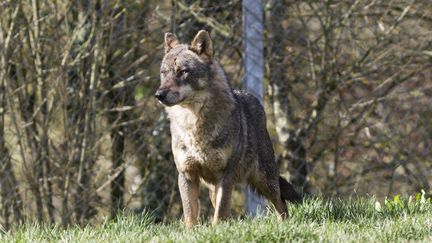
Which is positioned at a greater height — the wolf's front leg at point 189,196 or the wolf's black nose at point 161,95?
the wolf's black nose at point 161,95

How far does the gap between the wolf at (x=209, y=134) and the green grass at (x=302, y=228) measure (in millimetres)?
257

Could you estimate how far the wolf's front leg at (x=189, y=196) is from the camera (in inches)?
239

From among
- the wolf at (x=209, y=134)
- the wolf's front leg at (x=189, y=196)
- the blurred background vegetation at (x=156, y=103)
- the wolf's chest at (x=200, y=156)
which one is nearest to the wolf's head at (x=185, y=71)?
the wolf at (x=209, y=134)

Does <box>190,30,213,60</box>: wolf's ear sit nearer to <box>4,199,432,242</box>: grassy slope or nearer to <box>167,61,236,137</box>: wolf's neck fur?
<box>167,61,236,137</box>: wolf's neck fur

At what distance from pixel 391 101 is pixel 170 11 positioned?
90.3 inches

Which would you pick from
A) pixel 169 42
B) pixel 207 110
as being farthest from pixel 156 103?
pixel 207 110

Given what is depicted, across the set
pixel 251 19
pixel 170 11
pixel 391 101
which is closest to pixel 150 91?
pixel 170 11

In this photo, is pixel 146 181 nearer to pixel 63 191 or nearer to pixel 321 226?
pixel 63 191

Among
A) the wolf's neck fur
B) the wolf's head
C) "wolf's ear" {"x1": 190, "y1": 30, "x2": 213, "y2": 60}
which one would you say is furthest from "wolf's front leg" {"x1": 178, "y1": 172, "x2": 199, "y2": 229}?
"wolf's ear" {"x1": 190, "y1": 30, "x2": 213, "y2": 60}

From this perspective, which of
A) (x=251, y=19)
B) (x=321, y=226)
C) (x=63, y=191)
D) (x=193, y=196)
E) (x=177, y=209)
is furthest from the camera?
(x=177, y=209)

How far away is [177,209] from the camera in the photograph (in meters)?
9.27

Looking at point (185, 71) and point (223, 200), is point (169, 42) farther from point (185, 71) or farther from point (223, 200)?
point (223, 200)

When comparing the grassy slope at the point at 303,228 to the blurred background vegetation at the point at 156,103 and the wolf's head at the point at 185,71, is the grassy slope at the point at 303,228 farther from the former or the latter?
the blurred background vegetation at the point at 156,103

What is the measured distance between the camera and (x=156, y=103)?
889 cm
